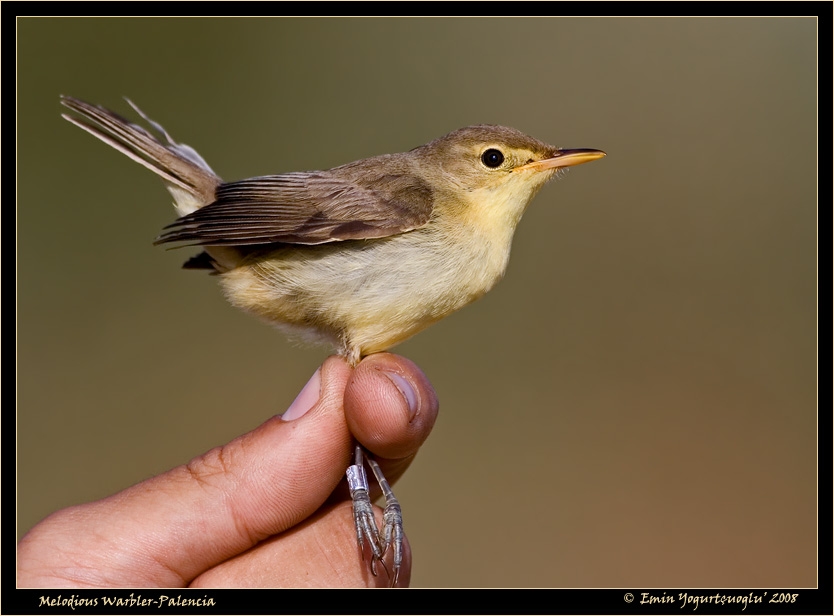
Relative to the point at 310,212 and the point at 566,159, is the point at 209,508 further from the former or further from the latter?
the point at 566,159

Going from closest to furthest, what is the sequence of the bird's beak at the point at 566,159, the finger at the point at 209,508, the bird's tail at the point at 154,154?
the finger at the point at 209,508, the bird's beak at the point at 566,159, the bird's tail at the point at 154,154

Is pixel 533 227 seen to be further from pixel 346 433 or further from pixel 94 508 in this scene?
pixel 94 508

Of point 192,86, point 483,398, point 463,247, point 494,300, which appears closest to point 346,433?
point 463,247

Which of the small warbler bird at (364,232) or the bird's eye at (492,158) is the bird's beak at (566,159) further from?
the bird's eye at (492,158)

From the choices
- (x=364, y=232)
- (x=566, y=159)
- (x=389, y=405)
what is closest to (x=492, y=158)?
(x=566, y=159)

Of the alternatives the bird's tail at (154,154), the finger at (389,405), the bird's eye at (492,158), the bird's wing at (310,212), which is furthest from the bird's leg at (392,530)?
the bird's tail at (154,154)

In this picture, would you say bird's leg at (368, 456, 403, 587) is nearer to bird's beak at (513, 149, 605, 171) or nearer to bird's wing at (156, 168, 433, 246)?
bird's wing at (156, 168, 433, 246)
